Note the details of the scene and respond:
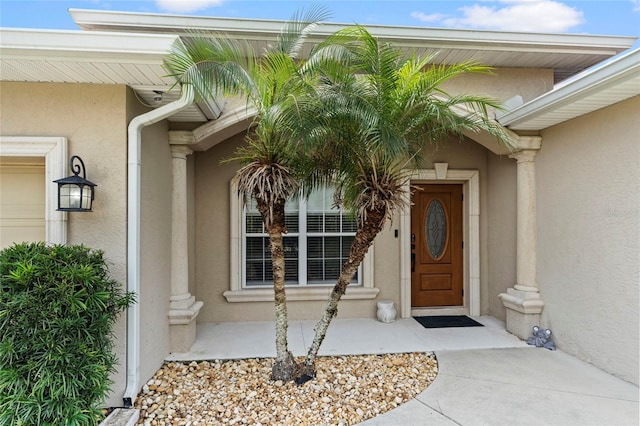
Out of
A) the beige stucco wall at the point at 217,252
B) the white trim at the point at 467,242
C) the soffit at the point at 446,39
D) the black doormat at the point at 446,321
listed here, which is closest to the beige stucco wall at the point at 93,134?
the soffit at the point at 446,39

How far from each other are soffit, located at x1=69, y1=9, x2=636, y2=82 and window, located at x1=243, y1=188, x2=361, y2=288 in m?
2.67

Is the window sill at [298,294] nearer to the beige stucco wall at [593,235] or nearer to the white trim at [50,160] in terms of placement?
the beige stucco wall at [593,235]

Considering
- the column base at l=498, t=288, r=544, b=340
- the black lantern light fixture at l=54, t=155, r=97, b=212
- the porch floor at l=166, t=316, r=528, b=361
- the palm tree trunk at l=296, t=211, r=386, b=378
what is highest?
the black lantern light fixture at l=54, t=155, r=97, b=212

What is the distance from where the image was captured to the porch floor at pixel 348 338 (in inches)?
190

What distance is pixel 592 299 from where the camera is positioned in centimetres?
434

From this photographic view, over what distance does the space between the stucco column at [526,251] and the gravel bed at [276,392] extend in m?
1.72

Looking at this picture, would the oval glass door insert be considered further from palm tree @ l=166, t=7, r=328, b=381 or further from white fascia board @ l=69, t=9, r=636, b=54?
palm tree @ l=166, t=7, r=328, b=381

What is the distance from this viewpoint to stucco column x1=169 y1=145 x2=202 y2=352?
189 inches

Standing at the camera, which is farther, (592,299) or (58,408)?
(592,299)

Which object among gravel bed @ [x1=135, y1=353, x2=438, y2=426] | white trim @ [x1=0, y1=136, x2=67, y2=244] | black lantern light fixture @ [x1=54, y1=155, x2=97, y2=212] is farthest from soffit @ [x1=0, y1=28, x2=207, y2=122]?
gravel bed @ [x1=135, y1=353, x2=438, y2=426]

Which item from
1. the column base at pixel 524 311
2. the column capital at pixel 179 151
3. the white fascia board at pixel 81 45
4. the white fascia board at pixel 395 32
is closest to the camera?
the white fascia board at pixel 81 45

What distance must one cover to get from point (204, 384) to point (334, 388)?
4.88ft

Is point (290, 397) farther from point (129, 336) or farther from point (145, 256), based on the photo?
point (145, 256)

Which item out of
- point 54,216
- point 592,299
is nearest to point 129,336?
point 54,216
